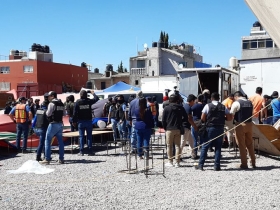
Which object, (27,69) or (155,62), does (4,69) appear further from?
(155,62)

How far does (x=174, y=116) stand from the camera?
948cm

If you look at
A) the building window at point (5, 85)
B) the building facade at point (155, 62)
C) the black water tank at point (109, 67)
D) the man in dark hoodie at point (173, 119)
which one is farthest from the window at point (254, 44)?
the man in dark hoodie at point (173, 119)

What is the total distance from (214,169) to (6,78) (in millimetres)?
47531

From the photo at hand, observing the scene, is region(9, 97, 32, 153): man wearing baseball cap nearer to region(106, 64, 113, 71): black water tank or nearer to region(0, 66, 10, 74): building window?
region(0, 66, 10, 74): building window

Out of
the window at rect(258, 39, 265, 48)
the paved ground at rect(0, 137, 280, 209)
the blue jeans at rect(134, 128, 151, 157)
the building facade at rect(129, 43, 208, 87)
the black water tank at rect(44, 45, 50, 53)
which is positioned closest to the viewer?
the paved ground at rect(0, 137, 280, 209)

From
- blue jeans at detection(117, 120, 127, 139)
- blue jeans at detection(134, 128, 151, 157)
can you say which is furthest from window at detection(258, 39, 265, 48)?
blue jeans at detection(134, 128, 151, 157)

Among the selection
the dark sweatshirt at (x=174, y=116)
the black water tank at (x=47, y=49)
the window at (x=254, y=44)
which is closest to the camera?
the dark sweatshirt at (x=174, y=116)

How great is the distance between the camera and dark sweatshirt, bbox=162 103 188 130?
9477 mm

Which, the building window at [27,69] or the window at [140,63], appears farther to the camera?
the window at [140,63]

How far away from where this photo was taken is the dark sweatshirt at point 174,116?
31.1 ft

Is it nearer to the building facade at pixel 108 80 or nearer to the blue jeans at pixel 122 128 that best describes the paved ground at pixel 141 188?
the blue jeans at pixel 122 128

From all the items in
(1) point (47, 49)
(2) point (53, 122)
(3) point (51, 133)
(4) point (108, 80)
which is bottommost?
(3) point (51, 133)

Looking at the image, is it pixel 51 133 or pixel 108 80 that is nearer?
pixel 51 133

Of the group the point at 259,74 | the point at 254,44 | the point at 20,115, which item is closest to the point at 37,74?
the point at 254,44
